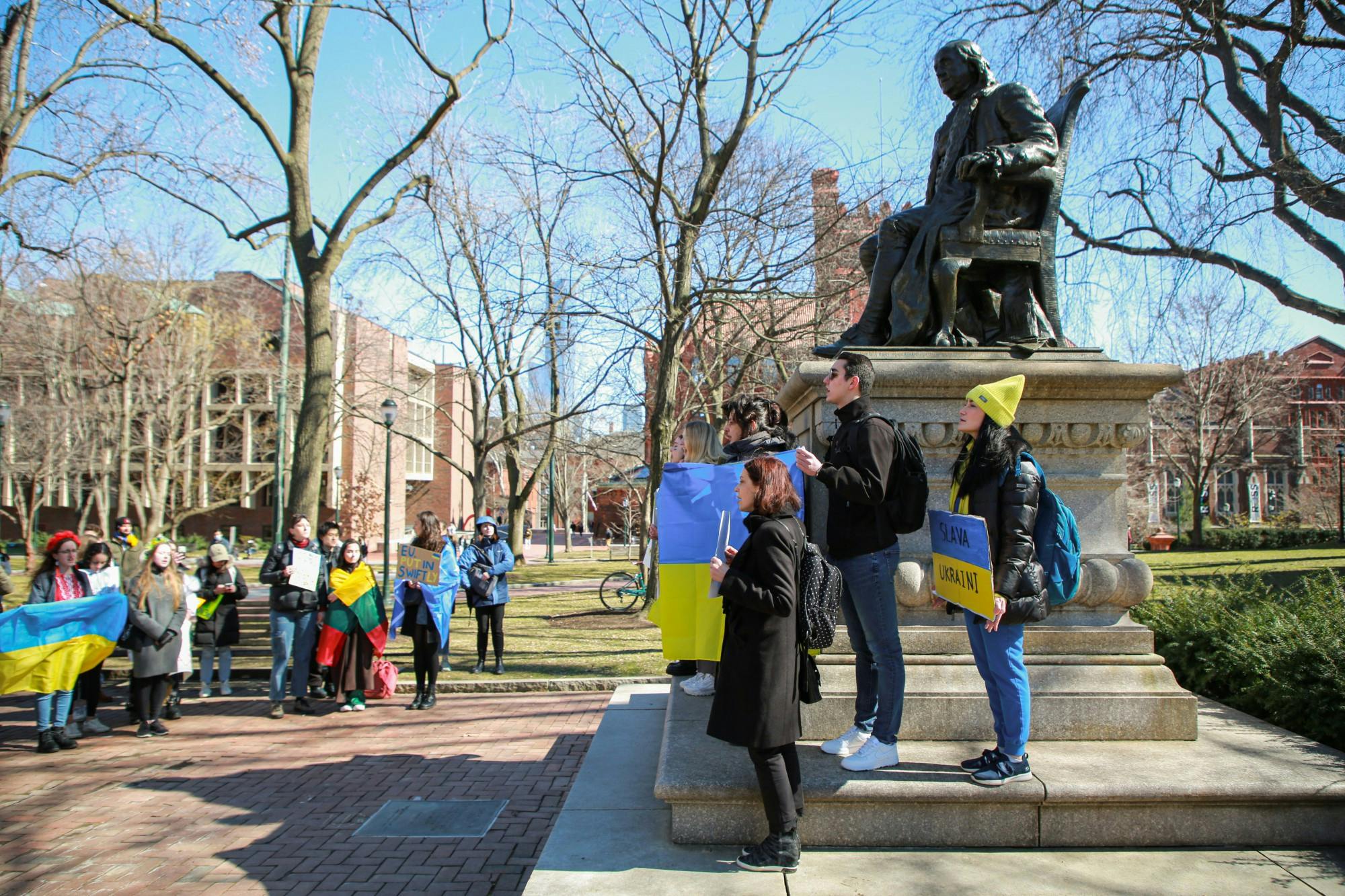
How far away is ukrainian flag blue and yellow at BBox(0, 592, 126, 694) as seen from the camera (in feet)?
25.4

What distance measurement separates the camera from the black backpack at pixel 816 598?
Answer: 382cm

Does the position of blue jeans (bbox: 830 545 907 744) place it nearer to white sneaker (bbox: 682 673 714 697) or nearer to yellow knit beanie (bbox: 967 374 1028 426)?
yellow knit beanie (bbox: 967 374 1028 426)

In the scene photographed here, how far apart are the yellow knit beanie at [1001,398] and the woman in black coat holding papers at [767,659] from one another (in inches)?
38.4

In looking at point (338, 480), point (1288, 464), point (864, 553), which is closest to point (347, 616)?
point (864, 553)

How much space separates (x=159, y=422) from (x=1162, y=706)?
Answer: 3725cm

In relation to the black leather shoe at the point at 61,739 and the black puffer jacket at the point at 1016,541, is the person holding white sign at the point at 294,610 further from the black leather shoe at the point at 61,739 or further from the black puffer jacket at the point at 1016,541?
the black puffer jacket at the point at 1016,541

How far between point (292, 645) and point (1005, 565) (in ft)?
26.4

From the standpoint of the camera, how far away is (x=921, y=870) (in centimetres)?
365

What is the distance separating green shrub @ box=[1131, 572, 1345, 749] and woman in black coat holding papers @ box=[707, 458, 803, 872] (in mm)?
3423

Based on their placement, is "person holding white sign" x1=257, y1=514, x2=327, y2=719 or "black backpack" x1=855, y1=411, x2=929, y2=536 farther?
"person holding white sign" x1=257, y1=514, x2=327, y2=719

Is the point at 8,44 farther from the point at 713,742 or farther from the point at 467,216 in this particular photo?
the point at 713,742

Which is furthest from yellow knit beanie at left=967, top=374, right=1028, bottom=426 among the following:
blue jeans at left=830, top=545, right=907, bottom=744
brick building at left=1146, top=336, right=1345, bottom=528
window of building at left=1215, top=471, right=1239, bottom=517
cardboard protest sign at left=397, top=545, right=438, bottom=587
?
window of building at left=1215, top=471, right=1239, bottom=517

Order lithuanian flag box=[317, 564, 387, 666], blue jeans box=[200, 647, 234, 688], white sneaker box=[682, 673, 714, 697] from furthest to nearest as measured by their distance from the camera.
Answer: blue jeans box=[200, 647, 234, 688], lithuanian flag box=[317, 564, 387, 666], white sneaker box=[682, 673, 714, 697]

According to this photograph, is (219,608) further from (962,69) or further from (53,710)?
(962,69)
